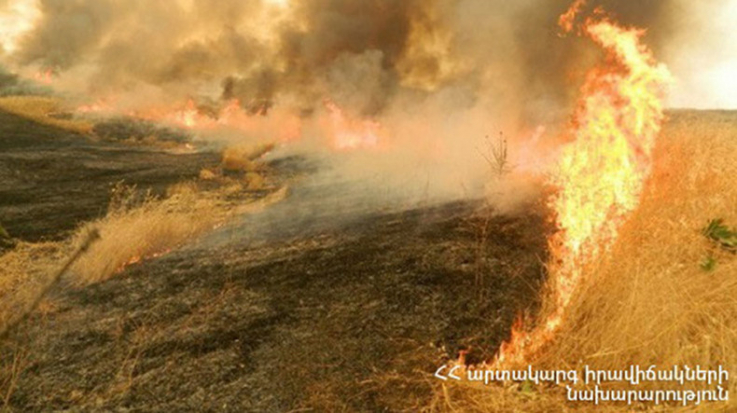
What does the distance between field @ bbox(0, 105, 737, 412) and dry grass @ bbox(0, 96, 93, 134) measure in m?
19.4

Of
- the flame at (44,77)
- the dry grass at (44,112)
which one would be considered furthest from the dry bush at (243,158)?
the flame at (44,77)

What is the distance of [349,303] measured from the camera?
5.50 metres

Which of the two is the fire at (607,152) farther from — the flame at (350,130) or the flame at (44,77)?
the flame at (44,77)

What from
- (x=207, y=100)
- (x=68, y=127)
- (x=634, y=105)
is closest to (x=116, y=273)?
(x=634, y=105)

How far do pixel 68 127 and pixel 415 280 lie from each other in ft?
89.5

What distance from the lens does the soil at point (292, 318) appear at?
410cm

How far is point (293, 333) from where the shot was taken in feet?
16.2

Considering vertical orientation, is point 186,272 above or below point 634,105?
below

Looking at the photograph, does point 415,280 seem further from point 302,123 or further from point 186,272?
point 302,123

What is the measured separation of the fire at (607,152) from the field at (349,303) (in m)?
0.32

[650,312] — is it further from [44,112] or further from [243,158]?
[44,112]

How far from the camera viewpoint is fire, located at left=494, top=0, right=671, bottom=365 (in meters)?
6.33

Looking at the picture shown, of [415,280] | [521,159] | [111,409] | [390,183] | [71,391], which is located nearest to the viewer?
[111,409]

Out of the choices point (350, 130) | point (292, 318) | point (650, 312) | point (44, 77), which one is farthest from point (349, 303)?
point (44, 77)
